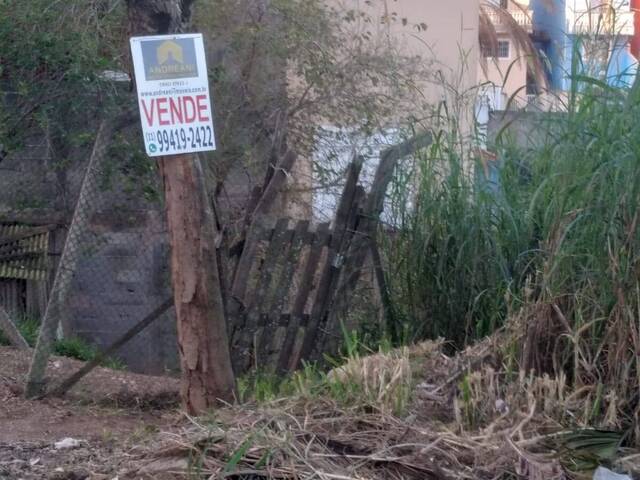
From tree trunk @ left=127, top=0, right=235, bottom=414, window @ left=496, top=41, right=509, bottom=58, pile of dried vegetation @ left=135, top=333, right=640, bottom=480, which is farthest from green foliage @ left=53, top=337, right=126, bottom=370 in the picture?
window @ left=496, top=41, right=509, bottom=58

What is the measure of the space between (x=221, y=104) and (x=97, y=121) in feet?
3.94

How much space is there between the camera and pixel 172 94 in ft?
19.6

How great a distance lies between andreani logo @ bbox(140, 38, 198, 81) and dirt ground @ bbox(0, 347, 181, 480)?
1975 mm

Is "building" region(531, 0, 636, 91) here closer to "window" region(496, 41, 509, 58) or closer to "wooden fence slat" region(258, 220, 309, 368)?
"wooden fence slat" region(258, 220, 309, 368)

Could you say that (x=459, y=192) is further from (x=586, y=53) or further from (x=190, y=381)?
(x=190, y=381)

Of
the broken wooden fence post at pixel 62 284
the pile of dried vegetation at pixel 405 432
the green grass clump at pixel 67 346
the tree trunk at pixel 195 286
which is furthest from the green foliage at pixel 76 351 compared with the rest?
the pile of dried vegetation at pixel 405 432

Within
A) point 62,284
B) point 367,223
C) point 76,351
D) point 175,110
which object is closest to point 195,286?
point 175,110

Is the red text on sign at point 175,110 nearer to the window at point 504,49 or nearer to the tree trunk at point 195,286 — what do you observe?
the tree trunk at point 195,286

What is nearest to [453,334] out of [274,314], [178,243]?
[274,314]

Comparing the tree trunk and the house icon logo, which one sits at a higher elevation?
the house icon logo

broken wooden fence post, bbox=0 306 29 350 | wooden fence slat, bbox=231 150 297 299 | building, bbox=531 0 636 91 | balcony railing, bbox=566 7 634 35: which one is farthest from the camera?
broken wooden fence post, bbox=0 306 29 350

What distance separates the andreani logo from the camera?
5.89 m

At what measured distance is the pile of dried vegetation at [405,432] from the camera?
4.26m

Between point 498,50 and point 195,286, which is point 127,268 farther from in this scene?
point 498,50
